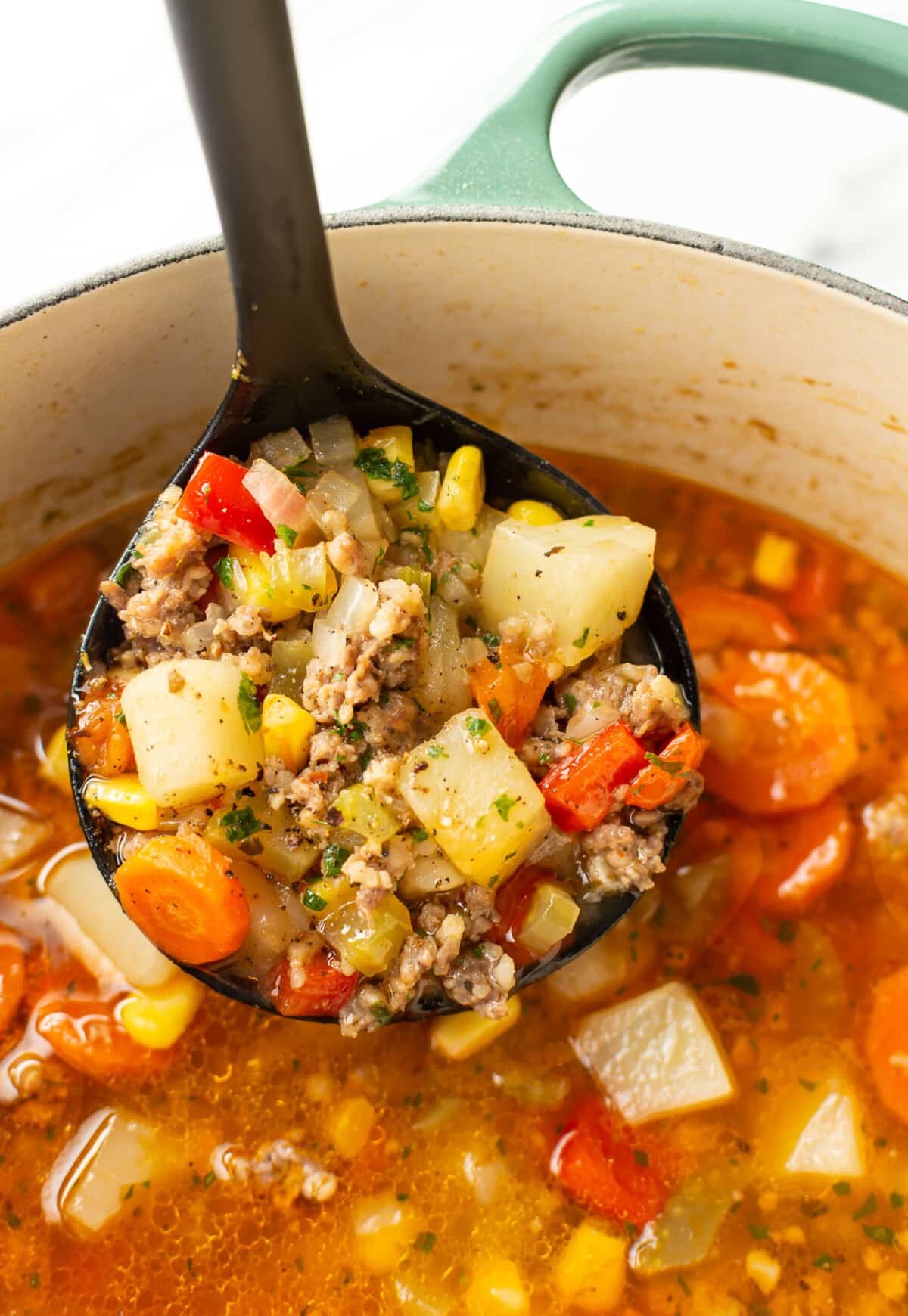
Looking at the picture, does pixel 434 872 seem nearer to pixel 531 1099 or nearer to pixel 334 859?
pixel 334 859

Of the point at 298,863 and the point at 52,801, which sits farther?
the point at 52,801

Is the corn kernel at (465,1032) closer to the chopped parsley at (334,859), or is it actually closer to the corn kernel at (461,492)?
the chopped parsley at (334,859)

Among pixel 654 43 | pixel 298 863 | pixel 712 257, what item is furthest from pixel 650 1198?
pixel 654 43

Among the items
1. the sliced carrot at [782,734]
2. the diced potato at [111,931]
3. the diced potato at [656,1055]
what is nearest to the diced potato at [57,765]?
the diced potato at [111,931]

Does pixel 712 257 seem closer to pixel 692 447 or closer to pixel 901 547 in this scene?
pixel 692 447

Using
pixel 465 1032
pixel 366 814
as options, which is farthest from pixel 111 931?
pixel 366 814

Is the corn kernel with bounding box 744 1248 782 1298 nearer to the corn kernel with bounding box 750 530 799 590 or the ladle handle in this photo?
the corn kernel with bounding box 750 530 799 590
